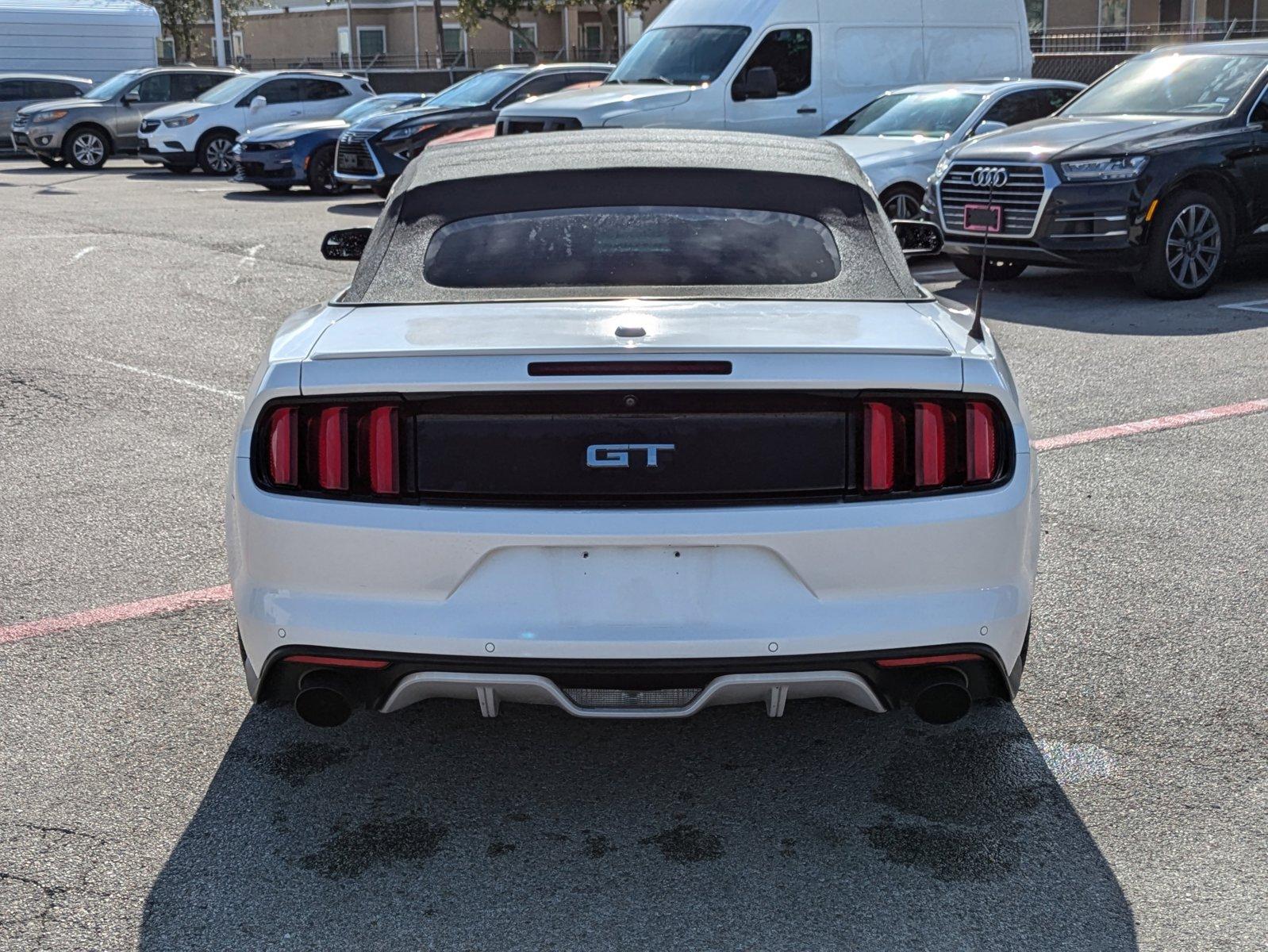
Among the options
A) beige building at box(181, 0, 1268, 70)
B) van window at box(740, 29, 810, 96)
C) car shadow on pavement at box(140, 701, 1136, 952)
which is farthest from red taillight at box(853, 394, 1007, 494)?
beige building at box(181, 0, 1268, 70)

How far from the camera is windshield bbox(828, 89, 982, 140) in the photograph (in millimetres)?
13430

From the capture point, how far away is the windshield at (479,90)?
19.7m

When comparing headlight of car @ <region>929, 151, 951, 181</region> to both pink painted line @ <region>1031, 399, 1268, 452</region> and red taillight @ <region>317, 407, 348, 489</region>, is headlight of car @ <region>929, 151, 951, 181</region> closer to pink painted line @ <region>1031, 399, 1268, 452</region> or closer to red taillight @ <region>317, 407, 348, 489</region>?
pink painted line @ <region>1031, 399, 1268, 452</region>

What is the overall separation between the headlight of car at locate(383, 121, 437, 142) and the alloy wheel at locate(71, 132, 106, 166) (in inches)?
397

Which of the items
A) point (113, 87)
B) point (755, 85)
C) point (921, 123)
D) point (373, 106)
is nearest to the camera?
point (921, 123)

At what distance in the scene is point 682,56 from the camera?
15773 mm

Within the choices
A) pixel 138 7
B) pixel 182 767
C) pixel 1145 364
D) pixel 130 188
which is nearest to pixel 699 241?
pixel 182 767

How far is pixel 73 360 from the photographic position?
→ 9.15 m

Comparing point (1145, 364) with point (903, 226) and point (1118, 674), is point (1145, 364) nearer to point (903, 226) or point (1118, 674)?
point (903, 226)

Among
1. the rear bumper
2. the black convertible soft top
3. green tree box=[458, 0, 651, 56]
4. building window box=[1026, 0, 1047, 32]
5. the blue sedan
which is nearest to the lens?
the rear bumper

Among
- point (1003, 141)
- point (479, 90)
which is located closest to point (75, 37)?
point (479, 90)

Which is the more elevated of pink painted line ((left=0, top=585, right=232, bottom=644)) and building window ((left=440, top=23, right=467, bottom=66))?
building window ((left=440, top=23, right=467, bottom=66))

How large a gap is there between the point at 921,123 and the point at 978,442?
424 inches

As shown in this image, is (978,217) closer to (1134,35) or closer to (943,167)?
(943,167)
